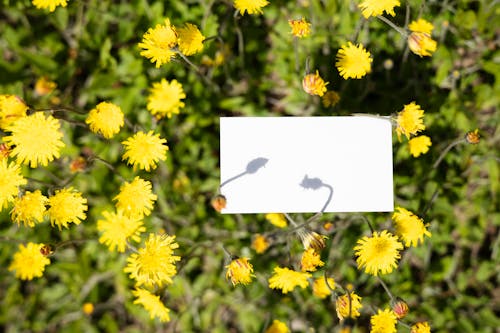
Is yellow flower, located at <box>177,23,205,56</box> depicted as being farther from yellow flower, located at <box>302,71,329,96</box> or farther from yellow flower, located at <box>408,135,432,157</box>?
yellow flower, located at <box>408,135,432,157</box>

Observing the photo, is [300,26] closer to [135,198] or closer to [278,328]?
[135,198]

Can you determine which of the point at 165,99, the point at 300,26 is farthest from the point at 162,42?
the point at 300,26

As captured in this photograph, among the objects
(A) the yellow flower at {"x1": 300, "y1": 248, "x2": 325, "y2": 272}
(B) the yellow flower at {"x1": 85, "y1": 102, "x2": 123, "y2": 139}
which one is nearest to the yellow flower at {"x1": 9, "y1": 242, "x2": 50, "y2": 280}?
(B) the yellow flower at {"x1": 85, "y1": 102, "x2": 123, "y2": 139}

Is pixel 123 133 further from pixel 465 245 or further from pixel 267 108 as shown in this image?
pixel 465 245

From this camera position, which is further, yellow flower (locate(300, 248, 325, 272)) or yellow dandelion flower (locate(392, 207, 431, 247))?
yellow dandelion flower (locate(392, 207, 431, 247))

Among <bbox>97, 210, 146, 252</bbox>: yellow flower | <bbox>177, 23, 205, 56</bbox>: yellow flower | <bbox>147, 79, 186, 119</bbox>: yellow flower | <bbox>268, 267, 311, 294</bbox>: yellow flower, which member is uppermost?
<bbox>177, 23, 205, 56</bbox>: yellow flower

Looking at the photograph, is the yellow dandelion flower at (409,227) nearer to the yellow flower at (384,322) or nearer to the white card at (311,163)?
the white card at (311,163)
